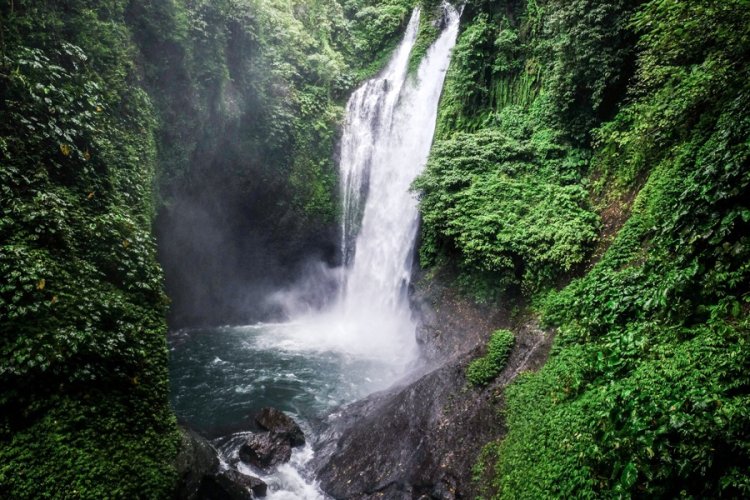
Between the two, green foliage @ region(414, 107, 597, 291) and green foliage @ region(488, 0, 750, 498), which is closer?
green foliage @ region(488, 0, 750, 498)

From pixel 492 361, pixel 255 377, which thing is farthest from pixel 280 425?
pixel 492 361

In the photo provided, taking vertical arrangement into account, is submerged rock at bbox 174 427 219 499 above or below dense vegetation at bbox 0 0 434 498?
below

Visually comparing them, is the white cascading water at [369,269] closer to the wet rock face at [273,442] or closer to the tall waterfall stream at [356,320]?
the tall waterfall stream at [356,320]

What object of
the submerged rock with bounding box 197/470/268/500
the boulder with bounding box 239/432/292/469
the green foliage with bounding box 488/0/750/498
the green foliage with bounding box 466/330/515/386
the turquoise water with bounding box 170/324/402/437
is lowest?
the turquoise water with bounding box 170/324/402/437

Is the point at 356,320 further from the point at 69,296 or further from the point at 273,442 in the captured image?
the point at 69,296

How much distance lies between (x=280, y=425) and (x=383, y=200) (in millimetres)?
10091

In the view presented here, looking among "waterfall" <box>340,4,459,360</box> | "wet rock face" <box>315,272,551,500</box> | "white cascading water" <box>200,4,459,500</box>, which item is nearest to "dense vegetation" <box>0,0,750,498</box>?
"wet rock face" <box>315,272,551,500</box>

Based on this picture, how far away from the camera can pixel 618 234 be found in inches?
287

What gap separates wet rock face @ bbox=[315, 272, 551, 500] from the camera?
Answer: 693 cm

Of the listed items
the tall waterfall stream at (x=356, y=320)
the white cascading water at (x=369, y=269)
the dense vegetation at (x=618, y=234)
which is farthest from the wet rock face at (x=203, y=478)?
the dense vegetation at (x=618, y=234)

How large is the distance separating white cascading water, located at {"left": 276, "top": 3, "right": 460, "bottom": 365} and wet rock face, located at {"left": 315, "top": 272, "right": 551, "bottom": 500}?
534 centimetres

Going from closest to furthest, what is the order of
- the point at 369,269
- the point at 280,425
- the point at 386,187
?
1. the point at 280,425
2. the point at 386,187
3. the point at 369,269

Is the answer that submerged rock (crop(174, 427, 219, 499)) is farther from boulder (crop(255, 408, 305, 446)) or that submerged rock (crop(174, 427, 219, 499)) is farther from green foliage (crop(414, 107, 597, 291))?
green foliage (crop(414, 107, 597, 291))

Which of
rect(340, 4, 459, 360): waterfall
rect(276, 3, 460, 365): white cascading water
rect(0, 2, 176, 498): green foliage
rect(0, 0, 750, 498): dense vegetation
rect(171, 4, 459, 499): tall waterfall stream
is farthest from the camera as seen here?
rect(340, 4, 459, 360): waterfall
